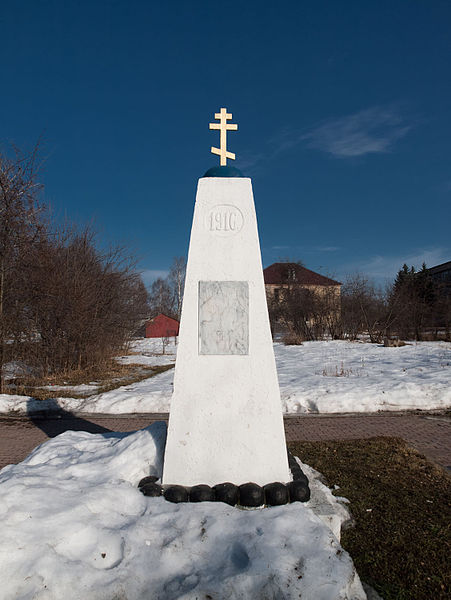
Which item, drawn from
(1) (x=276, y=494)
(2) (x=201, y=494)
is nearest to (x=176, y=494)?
(2) (x=201, y=494)

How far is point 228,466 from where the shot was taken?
11.2ft

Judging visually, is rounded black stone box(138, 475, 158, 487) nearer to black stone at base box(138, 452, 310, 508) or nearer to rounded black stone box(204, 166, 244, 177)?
black stone at base box(138, 452, 310, 508)

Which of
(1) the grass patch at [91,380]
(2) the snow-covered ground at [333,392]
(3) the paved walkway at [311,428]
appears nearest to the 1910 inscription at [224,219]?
(3) the paved walkway at [311,428]

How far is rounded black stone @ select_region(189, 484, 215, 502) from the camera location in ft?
10.5

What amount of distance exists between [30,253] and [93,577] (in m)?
10.0

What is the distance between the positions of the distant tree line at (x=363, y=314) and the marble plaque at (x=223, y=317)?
65.2ft

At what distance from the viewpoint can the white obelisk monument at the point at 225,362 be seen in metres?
3.42

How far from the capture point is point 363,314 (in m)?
24.1

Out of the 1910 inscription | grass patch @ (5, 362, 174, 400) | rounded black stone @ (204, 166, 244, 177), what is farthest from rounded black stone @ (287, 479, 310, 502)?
grass patch @ (5, 362, 174, 400)

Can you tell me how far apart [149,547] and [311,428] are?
16.4ft

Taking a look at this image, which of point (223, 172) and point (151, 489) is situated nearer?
point (151, 489)

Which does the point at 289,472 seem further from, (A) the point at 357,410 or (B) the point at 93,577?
(A) the point at 357,410

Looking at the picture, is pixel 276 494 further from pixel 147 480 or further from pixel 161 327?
pixel 161 327

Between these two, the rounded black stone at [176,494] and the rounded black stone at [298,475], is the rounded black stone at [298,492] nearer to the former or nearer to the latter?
the rounded black stone at [298,475]
